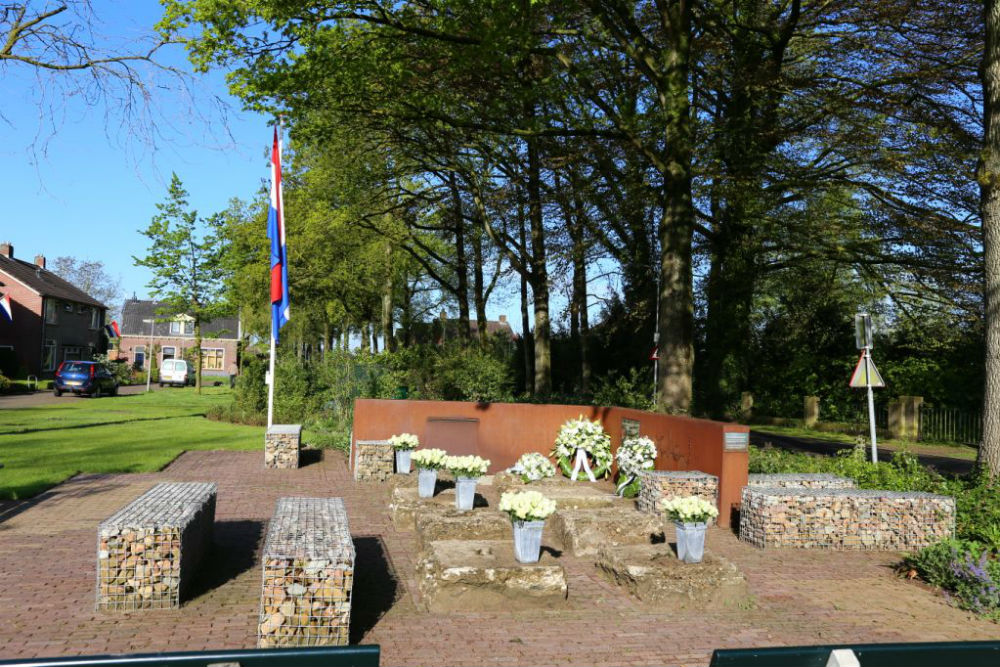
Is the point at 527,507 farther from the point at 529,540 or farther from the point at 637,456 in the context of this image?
→ the point at 637,456

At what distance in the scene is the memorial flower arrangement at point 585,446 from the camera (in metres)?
13.7

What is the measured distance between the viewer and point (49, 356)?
5375cm

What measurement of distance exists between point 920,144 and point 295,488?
13.7m

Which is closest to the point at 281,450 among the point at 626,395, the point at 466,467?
the point at 466,467

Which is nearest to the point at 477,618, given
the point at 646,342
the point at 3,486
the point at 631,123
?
the point at 3,486

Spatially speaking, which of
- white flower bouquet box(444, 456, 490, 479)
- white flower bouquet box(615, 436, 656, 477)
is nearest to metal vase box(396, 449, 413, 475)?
white flower bouquet box(615, 436, 656, 477)

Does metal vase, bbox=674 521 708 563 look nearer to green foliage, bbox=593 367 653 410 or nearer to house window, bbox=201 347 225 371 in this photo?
green foliage, bbox=593 367 653 410

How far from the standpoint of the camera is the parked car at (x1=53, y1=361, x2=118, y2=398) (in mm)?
36250

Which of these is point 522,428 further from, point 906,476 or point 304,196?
point 304,196

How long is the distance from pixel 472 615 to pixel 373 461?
24.1ft

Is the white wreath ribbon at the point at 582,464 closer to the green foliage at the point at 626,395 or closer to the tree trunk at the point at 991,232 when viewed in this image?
the green foliage at the point at 626,395

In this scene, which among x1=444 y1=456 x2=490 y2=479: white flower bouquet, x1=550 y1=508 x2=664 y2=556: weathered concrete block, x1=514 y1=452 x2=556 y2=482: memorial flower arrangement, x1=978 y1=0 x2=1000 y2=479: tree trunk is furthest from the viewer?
x1=514 y1=452 x2=556 y2=482: memorial flower arrangement

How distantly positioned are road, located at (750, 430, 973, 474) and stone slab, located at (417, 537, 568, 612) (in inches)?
456

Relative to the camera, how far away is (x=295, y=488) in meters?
12.6
